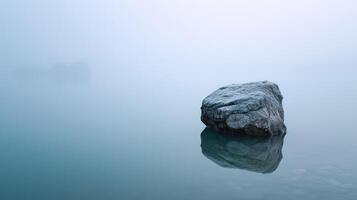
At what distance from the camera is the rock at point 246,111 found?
61.9 ft

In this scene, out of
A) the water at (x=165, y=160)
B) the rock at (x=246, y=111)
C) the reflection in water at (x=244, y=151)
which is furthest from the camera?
the rock at (x=246, y=111)

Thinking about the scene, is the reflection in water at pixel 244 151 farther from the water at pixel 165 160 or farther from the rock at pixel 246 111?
the rock at pixel 246 111

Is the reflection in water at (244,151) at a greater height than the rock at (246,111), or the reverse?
the rock at (246,111)

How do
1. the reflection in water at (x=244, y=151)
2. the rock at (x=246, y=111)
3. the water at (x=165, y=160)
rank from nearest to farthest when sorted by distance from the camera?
the water at (x=165, y=160), the reflection in water at (x=244, y=151), the rock at (x=246, y=111)

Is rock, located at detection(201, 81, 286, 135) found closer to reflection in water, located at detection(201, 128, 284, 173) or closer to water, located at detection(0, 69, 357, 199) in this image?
reflection in water, located at detection(201, 128, 284, 173)

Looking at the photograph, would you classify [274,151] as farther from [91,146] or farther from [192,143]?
[91,146]

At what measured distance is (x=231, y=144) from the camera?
717 inches

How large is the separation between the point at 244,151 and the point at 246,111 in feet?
8.87

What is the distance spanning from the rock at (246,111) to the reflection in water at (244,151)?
0.56m

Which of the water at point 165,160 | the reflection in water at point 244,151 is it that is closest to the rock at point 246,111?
the reflection in water at point 244,151

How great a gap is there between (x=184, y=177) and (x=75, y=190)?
4.25 m

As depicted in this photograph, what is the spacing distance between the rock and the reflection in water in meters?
0.56

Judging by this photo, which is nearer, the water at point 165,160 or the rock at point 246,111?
the water at point 165,160

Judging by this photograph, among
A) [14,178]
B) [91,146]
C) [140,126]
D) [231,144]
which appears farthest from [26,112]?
[231,144]
